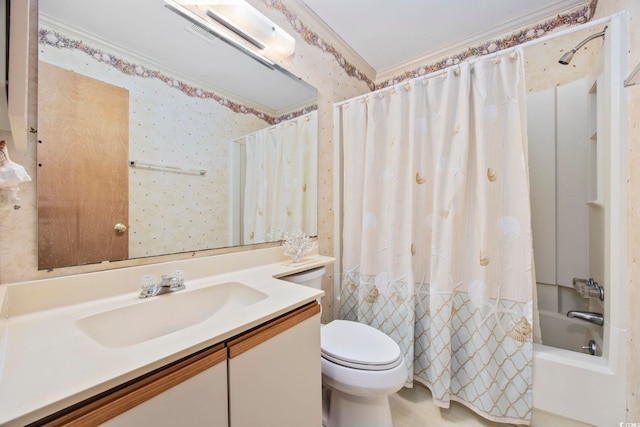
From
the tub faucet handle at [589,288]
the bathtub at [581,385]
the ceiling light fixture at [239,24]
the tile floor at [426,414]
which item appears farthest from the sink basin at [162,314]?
the tub faucet handle at [589,288]

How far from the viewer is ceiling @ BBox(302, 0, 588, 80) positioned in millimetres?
1586

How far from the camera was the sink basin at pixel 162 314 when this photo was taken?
0.74 metres

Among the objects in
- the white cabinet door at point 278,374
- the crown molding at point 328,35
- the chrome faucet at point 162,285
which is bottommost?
the white cabinet door at point 278,374

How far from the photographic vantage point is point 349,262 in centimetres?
180

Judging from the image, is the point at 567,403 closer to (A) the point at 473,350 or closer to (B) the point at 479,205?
(A) the point at 473,350

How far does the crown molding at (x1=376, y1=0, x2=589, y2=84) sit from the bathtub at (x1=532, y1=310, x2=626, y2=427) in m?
1.97

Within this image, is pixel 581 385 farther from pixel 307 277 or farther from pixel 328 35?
pixel 328 35

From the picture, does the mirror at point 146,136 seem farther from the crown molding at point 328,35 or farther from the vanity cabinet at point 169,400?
the vanity cabinet at point 169,400

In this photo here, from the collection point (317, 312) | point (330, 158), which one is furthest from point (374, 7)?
point (317, 312)

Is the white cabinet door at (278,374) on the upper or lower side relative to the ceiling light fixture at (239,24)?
lower

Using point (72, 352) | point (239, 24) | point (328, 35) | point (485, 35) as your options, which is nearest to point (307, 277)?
point (72, 352)

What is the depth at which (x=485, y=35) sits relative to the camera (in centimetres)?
185

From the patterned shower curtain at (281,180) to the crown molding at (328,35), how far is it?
24.9 inches

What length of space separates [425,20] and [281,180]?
1.54 metres
